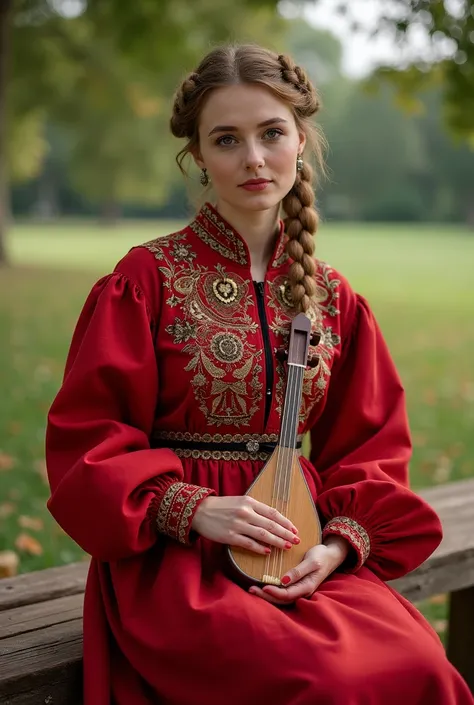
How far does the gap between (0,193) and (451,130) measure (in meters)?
13.9

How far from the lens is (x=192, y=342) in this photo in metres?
2.22

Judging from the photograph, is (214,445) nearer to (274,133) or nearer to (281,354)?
(281,354)

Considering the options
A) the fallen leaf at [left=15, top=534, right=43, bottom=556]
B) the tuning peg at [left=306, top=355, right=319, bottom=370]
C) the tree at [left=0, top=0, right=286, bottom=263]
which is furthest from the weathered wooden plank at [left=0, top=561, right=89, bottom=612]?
the tree at [left=0, top=0, right=286, bottom=263]

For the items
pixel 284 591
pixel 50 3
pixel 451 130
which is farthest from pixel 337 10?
pixel 50 3

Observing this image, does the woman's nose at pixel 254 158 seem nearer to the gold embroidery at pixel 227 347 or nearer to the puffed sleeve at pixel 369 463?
the gold embroidery at pixel 227 347

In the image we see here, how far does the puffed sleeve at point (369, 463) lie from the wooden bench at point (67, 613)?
1.73ft

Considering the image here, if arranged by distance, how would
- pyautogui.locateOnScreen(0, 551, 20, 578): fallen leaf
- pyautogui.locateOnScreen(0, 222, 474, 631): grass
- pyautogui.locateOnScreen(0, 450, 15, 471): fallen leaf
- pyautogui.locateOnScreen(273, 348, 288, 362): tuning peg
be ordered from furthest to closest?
pyautogui.locateOnScreen(0, 450, 15, 471): fallen leaf, pyautogui.locateOnScreen(0, 222, 474, 631): grass, pyautogui.locateOnScreen(0, 551, 20, 578): fallen leaf, pyautogui.locateOnScreen(273, 348, 288, 362): tuning peg

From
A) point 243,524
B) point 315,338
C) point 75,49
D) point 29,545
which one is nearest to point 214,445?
point 243,524

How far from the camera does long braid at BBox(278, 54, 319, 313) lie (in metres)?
2.36

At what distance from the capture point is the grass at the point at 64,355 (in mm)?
4426

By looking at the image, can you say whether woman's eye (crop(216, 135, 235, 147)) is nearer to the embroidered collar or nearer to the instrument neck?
the embroidered collar

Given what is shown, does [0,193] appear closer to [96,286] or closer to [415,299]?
[415,299]

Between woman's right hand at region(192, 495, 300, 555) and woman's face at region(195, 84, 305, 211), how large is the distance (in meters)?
0.78

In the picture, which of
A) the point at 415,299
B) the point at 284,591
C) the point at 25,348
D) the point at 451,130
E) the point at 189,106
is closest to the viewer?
the point at 284,591
